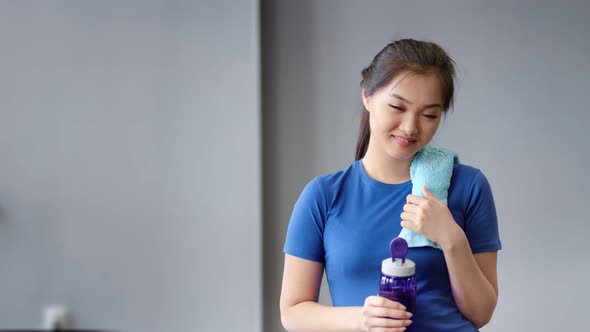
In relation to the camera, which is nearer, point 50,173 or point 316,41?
point 50,173

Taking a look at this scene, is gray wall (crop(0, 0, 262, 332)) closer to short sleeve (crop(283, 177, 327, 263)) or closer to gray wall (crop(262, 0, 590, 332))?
gray wall (crop(262, 0, 590, 332))

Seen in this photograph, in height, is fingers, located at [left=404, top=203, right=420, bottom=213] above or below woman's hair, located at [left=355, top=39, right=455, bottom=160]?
below

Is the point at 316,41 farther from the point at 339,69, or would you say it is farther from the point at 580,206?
the point at 580,206

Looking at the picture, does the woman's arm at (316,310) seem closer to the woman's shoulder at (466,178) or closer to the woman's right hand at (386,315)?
the woman's right hand at (386,315)

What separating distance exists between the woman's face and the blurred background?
1.46 feet

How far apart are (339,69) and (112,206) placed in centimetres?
82

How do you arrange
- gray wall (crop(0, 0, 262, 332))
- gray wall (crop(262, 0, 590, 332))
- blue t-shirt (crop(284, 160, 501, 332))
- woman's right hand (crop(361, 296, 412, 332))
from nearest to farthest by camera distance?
gray wall (crop(0, 0, 262, 332)), woman's right hand (crop(361, 296, 412, 332)), blue t-shirt (crop(284, 160, 501, 332)), gray wall (crop(262, 0, 590, 332))

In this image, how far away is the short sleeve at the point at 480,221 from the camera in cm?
96

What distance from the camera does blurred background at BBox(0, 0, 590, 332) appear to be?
0.76 metres

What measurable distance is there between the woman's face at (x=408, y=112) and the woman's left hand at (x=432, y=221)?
0.08 metres

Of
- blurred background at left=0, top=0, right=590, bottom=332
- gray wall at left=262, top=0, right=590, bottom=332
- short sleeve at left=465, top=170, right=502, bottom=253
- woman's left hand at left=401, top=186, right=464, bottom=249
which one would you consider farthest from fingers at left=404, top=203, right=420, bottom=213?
gray wall at left=262, top=0, right=590, bottom=332

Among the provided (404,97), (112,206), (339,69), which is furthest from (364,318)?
(339,69)

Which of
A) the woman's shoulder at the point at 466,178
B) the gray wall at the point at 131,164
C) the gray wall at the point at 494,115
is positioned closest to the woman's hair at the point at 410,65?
the woman's shoulder at the point at 466,178

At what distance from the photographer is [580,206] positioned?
68.8 inches
